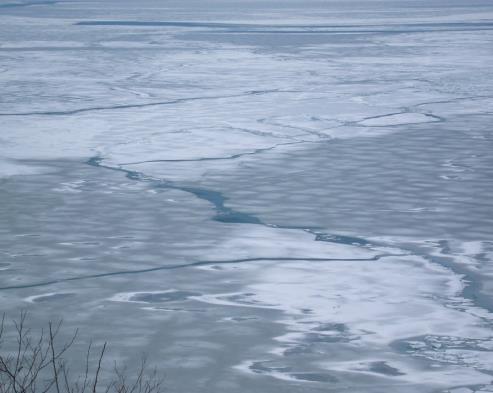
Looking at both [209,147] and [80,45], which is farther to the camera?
[80,45]

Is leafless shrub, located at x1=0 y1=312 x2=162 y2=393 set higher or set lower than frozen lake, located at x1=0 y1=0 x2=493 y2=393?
higher

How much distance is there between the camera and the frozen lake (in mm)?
3834

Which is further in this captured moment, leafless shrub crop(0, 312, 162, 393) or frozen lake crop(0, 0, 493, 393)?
frozen lake crop(0, 0, 493, 393)

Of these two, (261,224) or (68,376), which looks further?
(261,224)

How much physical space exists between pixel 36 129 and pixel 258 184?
113 inches

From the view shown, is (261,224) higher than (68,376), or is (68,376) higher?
(68,376)

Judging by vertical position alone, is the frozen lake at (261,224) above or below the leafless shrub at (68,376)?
below

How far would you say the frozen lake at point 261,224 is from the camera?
12.6ft

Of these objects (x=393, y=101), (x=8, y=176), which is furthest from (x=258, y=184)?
(x=393, y=101)

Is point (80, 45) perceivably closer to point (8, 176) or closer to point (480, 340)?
point (8, 176)

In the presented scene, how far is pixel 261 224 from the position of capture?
5684 millimetres

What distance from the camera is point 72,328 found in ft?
13.3

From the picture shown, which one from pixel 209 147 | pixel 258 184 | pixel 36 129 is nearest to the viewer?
pixel 258 184

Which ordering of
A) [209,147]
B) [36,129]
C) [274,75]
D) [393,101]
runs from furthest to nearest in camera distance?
[274,75] → [393,101] → [36,129] → [209,147]
